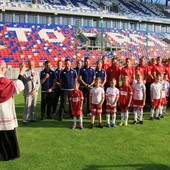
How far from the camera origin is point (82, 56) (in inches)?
1096

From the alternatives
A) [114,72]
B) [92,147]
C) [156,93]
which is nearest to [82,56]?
[114,72]

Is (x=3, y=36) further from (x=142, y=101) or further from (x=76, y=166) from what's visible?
(x=76, y=166)

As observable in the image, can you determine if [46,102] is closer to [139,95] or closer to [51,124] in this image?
[51,124]

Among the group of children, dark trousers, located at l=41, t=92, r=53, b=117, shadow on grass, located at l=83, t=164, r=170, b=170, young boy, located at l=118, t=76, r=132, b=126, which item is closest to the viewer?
shadow on grass, located at l=83, t=164, r=170, b=170

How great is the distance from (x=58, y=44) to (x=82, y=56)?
102 inches

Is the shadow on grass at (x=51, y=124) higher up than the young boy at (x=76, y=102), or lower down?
lower down

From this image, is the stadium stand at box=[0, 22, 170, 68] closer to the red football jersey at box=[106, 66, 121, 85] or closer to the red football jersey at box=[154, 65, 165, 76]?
the red football jersey at box=[154, 65, 165, 76]

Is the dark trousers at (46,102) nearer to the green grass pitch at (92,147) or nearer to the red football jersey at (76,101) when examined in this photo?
the green grass pitch at (92,147)

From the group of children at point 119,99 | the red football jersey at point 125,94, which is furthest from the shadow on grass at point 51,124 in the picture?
the red football jersey at point 125,94

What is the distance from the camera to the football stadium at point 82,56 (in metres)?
5.90

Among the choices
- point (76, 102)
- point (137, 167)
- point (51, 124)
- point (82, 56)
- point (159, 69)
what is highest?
point (82, 56)

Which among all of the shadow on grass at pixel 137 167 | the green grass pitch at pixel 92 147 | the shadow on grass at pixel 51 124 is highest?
the shadow on grass at pixel 51 124

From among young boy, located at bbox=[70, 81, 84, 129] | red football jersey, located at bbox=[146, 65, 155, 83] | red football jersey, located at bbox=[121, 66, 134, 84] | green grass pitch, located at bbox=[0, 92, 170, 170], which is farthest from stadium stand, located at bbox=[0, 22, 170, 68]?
green grass pitch, located at bbox=[0, 92, 170, 170]

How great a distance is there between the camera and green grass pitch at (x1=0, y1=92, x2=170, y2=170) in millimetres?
5547
